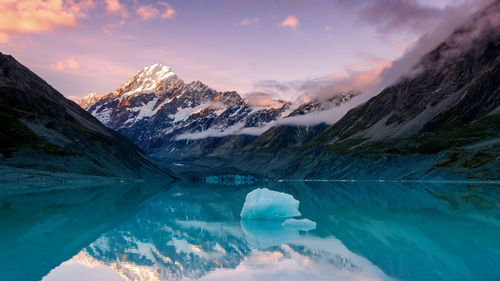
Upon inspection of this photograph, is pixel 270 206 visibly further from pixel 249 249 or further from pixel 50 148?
pixel 50 148

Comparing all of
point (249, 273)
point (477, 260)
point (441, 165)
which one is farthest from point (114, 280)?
point (441, 165)

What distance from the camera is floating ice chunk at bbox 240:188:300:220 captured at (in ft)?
142

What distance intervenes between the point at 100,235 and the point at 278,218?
17923mm

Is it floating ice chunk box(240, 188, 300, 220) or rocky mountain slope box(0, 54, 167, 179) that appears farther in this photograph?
rocky mountain slope box(0, 54, 167, 179)

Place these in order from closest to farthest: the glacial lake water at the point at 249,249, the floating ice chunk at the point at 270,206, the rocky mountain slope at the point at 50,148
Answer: the glacial lake water at the point at 249,249 < the floating ice chunk at the point at 270,206 < the rocky mountain slope at the point at 50,148

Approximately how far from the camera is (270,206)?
4334 centimetres

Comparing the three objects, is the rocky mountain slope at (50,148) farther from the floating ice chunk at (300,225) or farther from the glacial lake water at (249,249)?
the floating ice chunk at (300,225)

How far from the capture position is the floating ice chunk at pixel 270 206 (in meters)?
43.3

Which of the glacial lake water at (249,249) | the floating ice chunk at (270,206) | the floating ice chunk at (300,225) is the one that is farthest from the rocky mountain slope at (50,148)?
the floating ice chunk at (300,225)

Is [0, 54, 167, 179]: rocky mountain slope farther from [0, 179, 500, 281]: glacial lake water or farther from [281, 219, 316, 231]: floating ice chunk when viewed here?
[281, 219, 316, 231]: floating ice chunk

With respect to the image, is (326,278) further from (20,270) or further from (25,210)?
(25,210)

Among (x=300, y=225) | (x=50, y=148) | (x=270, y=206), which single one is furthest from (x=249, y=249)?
(x=50, y=148)

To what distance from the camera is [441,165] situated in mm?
156375

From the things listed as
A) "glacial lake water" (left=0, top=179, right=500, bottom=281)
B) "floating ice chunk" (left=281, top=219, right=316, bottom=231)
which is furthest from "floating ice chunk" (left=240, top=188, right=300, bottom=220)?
"floating ice chunk" (left=281, top=219, right=316, bottom=231)
